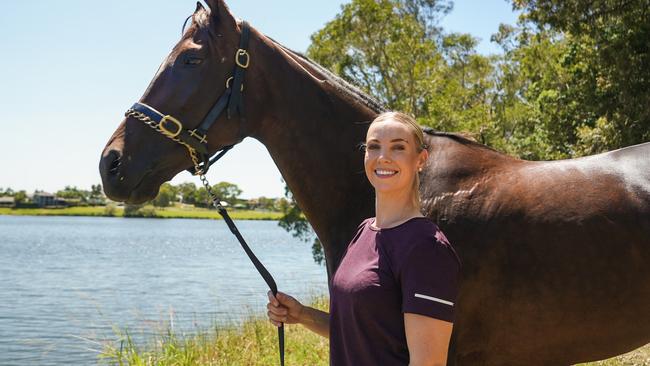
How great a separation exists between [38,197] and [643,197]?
644ft

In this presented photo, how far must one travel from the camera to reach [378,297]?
1.79 metres

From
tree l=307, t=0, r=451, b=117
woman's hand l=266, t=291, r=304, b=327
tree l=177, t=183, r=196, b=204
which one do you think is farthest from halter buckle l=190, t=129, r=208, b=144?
tree l=177, t=183, r=196, b=204

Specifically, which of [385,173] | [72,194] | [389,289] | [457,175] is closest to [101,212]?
[72,194]

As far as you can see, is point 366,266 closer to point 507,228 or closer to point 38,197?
point 507,228

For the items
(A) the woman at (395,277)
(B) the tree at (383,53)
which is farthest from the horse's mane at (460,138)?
(B) the tree at (383,53)

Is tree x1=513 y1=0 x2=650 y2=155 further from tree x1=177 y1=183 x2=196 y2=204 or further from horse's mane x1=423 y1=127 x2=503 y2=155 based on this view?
tree x1=177 y1=183 x2=196 y2=204

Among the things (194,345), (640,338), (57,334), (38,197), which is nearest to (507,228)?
(640,338)

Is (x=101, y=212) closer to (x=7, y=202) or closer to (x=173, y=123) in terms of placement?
(x=7, y=202)

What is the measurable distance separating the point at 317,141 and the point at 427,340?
1527 millimetres

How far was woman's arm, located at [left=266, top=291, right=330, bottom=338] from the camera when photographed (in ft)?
8.59

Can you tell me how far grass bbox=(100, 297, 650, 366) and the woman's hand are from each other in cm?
423

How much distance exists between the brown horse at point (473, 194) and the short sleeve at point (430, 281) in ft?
2.85

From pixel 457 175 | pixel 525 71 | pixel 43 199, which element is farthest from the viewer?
pixel 43 199

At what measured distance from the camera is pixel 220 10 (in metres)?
3.02
